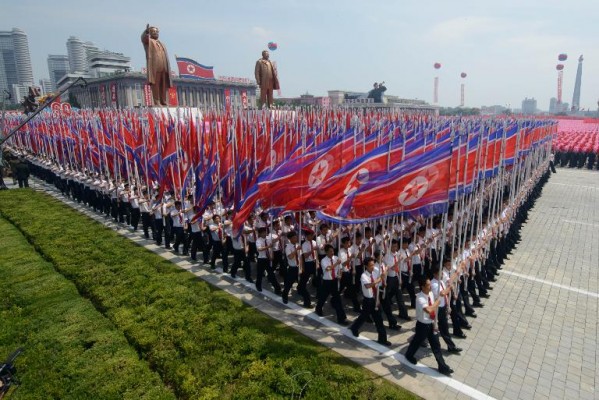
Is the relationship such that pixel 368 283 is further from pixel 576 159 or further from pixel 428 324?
pixel 576 159

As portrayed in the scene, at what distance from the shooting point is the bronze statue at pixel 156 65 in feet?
58.2

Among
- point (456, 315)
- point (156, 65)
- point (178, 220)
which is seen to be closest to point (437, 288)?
point (456, 315)

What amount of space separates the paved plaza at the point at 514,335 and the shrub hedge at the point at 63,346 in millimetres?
2501

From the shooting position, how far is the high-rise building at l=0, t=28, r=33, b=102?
6156 inches

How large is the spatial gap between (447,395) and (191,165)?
879 centimetres

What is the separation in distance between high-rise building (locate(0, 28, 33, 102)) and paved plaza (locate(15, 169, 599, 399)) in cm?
18901

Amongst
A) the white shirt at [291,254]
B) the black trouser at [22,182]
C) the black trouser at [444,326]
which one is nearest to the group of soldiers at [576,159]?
the black trouser at [444,326]

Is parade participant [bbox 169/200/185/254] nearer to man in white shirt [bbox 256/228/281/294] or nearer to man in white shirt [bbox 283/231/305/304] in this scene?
man in white shirt [bbox 256/228/281/294]

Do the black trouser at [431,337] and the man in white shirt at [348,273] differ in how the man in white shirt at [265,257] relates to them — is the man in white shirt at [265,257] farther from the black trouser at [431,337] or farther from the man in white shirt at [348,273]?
the black trouser at [431,337]

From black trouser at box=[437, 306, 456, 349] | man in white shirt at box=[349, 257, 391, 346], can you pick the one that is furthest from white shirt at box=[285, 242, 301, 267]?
black trouser at box=[437, 306, 456, 349]

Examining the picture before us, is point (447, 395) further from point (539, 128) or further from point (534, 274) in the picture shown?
point (539, 128)

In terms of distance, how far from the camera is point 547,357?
6.09m

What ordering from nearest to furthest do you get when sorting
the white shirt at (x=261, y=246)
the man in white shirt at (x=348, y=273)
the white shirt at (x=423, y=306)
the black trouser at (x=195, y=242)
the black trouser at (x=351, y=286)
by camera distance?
the white shirt at (x=423, y=306) < the man in white shirt at (x=348, y=273) < the black trouser at (x=351, y=286) < the white shirt at (x=261, y=246) < the black trouser at (x=195, y=242)

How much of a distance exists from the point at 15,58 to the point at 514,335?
21069 cm
